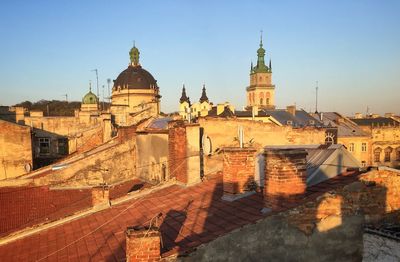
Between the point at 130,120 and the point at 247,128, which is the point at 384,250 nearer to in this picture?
the point at 247,128

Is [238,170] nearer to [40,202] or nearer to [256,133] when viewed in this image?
[256,133]

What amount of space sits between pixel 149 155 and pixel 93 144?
45.1 ft

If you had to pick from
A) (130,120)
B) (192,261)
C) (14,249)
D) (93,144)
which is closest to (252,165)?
(192,261)

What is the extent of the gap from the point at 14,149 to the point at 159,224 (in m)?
22.8

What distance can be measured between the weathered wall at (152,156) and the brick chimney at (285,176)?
9205 mm

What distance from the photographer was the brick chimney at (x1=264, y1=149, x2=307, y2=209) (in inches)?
272

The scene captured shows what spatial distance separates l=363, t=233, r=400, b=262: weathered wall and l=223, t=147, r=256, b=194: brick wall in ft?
10.3

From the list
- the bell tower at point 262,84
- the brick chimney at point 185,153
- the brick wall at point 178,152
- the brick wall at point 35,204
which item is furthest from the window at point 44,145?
the bell tower at point 262,84

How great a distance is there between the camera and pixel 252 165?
9438 millimetres

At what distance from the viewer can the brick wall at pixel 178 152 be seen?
12.5 meters

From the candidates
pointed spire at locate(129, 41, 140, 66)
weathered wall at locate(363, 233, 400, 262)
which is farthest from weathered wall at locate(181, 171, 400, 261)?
pointed spire at locate(129, 41, 140, 66)

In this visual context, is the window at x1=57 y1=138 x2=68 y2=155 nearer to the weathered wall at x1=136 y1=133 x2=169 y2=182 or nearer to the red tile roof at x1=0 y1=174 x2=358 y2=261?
the weathered wall at x1=136 y1=133 x2=169 y2=182

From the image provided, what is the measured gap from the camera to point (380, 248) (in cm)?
644

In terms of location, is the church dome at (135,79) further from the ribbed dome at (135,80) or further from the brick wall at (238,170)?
the brick wall at (238,170)
